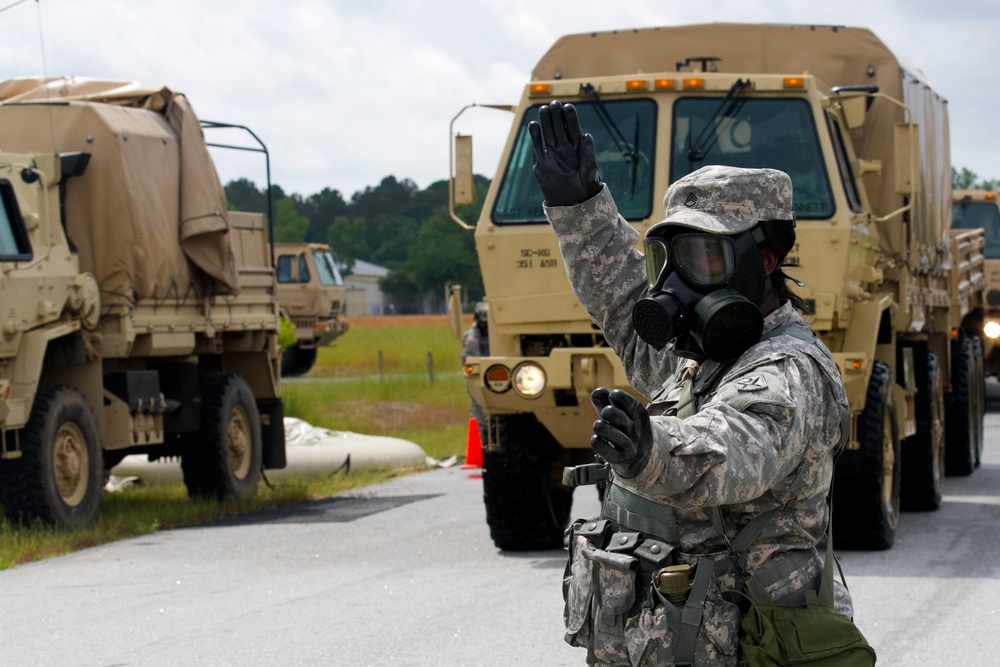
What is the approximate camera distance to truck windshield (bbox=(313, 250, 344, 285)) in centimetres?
3697

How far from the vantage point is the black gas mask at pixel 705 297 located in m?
3.24

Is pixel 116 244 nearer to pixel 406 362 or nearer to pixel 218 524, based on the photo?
pixel 218 524

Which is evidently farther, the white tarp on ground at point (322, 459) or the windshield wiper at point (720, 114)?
the white tarp on ground at point (322, 459)

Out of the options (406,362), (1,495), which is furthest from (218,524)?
(406,362)

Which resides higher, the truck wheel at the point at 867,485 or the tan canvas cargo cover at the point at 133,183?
the tan canvas cargo cover at the point at 133,183

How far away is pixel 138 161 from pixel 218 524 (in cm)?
306

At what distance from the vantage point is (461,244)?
397 ft

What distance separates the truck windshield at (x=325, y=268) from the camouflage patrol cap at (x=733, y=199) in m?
33.6

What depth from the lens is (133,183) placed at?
13.1m

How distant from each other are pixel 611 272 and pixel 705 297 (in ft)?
2.37

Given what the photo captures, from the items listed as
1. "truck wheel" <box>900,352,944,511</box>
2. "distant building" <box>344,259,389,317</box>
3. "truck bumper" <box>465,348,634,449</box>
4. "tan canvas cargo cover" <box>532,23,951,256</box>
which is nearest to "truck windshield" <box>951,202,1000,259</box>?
"truck wheel" <box>900,352,944,511</box>

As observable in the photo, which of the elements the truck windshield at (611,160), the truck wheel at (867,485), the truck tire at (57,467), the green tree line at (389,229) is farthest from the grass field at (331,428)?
the green tree line at (389,229)

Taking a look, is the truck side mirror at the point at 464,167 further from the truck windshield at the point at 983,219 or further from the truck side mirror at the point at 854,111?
the truck windshield at the point at 983,219

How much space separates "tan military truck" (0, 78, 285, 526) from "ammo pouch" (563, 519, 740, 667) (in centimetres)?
826
